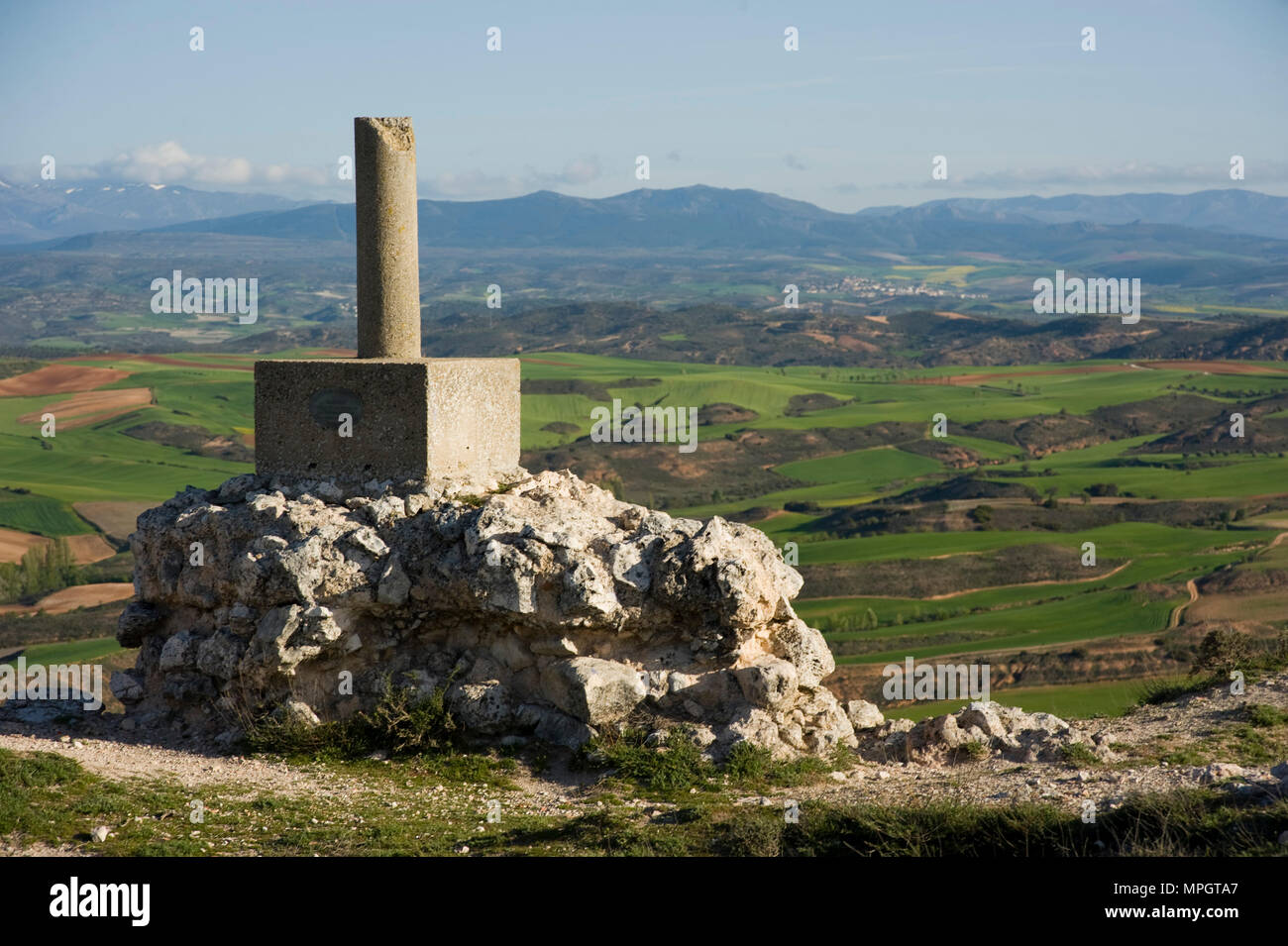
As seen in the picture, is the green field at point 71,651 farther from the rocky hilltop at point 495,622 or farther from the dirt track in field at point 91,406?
the dirt track in field at point 91,406

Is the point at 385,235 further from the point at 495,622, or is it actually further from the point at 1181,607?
the point at 1181,607

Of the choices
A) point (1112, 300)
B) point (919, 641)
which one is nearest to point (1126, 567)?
point (919, 641)

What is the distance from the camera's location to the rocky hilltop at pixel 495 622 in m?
11.5

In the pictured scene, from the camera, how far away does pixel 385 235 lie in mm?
13297

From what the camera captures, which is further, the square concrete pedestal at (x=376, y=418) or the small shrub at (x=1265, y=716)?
the square concrete pedestal at (x=376, y=418)

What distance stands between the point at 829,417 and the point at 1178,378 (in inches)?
1214

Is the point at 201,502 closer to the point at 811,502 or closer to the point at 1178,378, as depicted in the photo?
the point at 811,502

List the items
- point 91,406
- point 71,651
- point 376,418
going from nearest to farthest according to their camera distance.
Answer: point 376,418 < point 71,651 < point 91,406

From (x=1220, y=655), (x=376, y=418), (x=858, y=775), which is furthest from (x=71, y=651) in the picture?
(x=1220, y=655)

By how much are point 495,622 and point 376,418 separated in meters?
2.49

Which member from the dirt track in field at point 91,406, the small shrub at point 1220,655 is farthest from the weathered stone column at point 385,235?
the dirt track in field at point 91,406

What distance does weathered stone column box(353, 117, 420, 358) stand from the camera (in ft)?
43.3

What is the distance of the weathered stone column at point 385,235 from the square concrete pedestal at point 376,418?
33 cm

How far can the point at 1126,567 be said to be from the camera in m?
40.9
